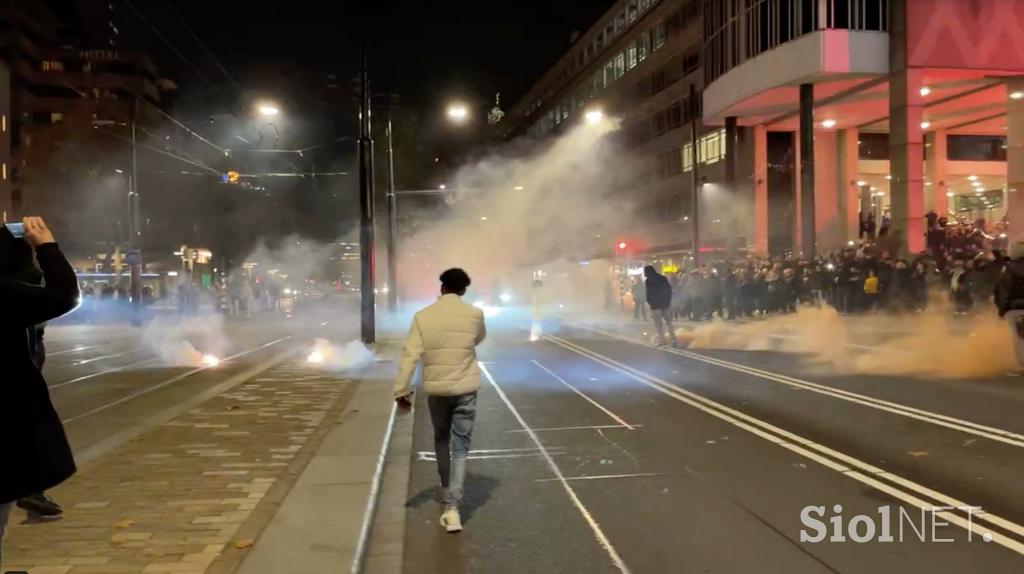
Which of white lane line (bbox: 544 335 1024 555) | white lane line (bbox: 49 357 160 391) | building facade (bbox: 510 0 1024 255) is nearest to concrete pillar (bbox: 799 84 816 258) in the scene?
building facade (bbox: 510 0 1024 255)

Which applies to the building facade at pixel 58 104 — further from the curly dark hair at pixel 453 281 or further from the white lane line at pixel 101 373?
the curly dark hair at pixel 453 281

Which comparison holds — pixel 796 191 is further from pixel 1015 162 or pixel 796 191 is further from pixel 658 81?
pixel 658 81

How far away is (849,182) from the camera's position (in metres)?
35.8

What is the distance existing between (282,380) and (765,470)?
308 inches

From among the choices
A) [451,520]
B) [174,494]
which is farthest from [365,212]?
[451,520]

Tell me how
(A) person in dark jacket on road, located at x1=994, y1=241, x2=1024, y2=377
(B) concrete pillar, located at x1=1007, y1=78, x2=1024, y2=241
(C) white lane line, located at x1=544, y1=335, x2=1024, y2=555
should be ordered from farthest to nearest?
(B) concrete pillar, located at x1=1007, y1=78, x2=1024, y2=241 → (A) person in dark jacket on road, located at x1=994, y1=241, x2=1024, y2=377 → (C) white lane line, located at x1=544, y1=335, x2=1024, y2=555

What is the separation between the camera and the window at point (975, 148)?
117 ft

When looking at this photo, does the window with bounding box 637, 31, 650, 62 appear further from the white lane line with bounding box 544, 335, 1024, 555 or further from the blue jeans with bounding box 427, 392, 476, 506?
the blue jeans with bounding box 427, 392, 476, 506

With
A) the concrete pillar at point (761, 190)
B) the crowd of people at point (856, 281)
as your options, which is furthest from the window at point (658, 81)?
the crowd of people at point (856, 281)

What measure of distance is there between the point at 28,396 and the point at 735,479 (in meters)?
4.61

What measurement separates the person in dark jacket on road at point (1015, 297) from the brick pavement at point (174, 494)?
27.8 feet

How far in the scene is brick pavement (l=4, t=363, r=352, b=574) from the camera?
430cm

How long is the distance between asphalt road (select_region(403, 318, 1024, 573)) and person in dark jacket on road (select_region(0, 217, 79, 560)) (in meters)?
2.08

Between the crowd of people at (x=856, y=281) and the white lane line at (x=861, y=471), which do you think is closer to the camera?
the white lane line at (x=861, y=471)
